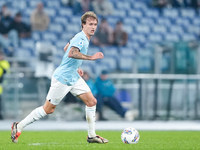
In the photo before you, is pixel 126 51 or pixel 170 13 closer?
pixel 126 51

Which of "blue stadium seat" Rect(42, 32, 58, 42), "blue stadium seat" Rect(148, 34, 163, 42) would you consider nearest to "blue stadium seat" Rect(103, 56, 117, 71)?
"blue stadium seat" Rect(42, 32, 58, 42)

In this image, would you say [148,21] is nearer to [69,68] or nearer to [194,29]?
[194,29]

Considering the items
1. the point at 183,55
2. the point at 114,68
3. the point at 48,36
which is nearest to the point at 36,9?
the point at 48,36

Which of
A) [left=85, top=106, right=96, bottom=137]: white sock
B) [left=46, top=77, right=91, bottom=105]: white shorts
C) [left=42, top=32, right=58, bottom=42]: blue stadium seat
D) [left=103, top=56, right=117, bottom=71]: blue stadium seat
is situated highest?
[left=42, top=32, right=58, bottom=42]: blue stadium seat

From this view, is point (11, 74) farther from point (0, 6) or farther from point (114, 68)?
point (0, 6)

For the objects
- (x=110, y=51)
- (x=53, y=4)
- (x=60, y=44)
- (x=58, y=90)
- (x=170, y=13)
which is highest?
(x=53, y=4)

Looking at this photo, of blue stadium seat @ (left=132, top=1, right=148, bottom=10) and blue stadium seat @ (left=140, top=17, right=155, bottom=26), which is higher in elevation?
blue stadium seat @ (left=132, top=1, right=148, bottom=10)

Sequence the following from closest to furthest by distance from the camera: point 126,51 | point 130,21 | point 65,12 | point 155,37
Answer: point 126,51 < point 65,12 < point 155,37 < point 130,21

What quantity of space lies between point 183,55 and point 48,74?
13.6 ft

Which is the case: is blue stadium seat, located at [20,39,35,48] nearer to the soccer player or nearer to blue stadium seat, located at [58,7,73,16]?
blue stadium seat, located at [58,7,73,16]

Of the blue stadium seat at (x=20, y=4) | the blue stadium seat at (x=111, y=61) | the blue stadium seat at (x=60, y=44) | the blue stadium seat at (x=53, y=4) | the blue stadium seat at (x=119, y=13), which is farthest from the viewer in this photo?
the blue stadium seat at (x=119, y=13)

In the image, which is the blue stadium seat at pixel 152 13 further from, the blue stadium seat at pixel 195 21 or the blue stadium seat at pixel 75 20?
the blue stadium seat at pixel 75 20

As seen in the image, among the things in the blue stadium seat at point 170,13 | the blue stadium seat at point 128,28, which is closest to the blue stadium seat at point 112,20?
the blue stadium seat at point 128,28

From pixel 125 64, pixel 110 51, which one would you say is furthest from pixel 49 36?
pixel 125 64
